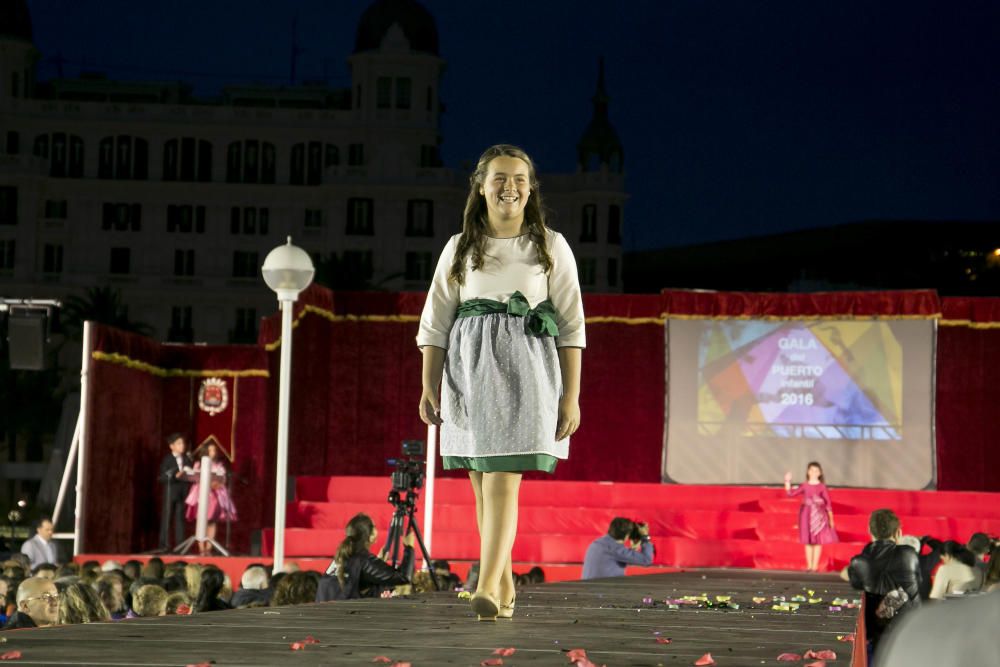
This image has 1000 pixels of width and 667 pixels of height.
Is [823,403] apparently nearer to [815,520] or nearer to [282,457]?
[815,520]

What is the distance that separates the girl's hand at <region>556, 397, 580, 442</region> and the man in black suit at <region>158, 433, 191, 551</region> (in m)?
11.0

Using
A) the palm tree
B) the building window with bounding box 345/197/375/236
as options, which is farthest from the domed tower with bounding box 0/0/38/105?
the building window with bounding box 345/197/375/236

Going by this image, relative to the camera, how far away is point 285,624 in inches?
126

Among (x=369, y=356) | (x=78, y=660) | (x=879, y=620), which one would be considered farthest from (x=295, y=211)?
(x=78, y=660)

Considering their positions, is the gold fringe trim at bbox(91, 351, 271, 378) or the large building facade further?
the large building facade

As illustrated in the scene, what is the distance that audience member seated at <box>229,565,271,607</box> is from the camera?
260 inches

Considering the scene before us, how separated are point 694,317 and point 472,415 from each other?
13.2 metres

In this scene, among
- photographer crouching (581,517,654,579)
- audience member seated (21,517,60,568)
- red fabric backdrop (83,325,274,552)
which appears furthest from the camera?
red fabric backdrop (83,325,274,552)

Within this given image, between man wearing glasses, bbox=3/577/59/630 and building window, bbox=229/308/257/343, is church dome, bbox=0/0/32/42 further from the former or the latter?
man wearing glasses, bbox=3/577/59/630

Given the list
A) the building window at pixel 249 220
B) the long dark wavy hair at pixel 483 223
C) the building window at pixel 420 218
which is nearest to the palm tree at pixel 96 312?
the building window at pixel 249 220

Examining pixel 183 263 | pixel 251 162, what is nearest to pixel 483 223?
pixel 183 263

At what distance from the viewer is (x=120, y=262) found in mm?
47344

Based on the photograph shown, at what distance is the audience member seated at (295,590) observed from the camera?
5.96 m

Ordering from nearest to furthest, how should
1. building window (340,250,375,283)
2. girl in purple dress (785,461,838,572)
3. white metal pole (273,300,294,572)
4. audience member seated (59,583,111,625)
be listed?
audience member seated (59,583,111,625)
white metal pole (273,300,294,572)
girl in purple dress (785,461,838,572)
building window (340,250,375,283)
